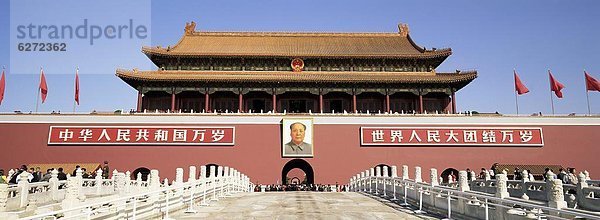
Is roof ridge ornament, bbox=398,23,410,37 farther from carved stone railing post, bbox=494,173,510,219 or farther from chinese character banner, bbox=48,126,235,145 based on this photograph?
carved stone railing post, bbox=494,173,510,219

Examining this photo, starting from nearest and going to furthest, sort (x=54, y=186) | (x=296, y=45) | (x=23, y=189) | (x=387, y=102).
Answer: (x=23, y=189) < (x=54, y=186) < (x=387, y=102) < (x=296, y=45)

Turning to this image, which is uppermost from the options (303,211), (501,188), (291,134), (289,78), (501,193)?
(289,78)

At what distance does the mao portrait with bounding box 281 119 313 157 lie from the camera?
28578mm

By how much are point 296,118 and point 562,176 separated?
15483mm

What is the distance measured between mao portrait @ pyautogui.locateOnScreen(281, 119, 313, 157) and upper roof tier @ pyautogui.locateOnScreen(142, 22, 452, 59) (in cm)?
667

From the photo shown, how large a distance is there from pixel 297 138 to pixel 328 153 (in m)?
2.15

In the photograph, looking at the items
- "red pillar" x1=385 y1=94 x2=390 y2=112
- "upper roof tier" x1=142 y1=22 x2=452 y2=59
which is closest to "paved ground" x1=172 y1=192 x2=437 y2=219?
"red pillar" x1=385 y1=94 x2=390 y2=112

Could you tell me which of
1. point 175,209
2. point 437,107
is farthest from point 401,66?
point 175,209

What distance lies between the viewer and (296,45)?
1460 inches

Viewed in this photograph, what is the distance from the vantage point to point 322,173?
28531mm

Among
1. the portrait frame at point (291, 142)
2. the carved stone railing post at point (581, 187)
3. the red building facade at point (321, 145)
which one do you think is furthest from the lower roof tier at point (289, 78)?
the carved stone railing post at point (581, 187)

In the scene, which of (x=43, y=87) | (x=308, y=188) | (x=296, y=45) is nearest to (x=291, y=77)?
(x=296, y=45)

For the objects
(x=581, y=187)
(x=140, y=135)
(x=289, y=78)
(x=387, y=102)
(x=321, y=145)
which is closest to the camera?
(x=581, y=187)

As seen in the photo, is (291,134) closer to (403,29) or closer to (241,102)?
(241,102)
